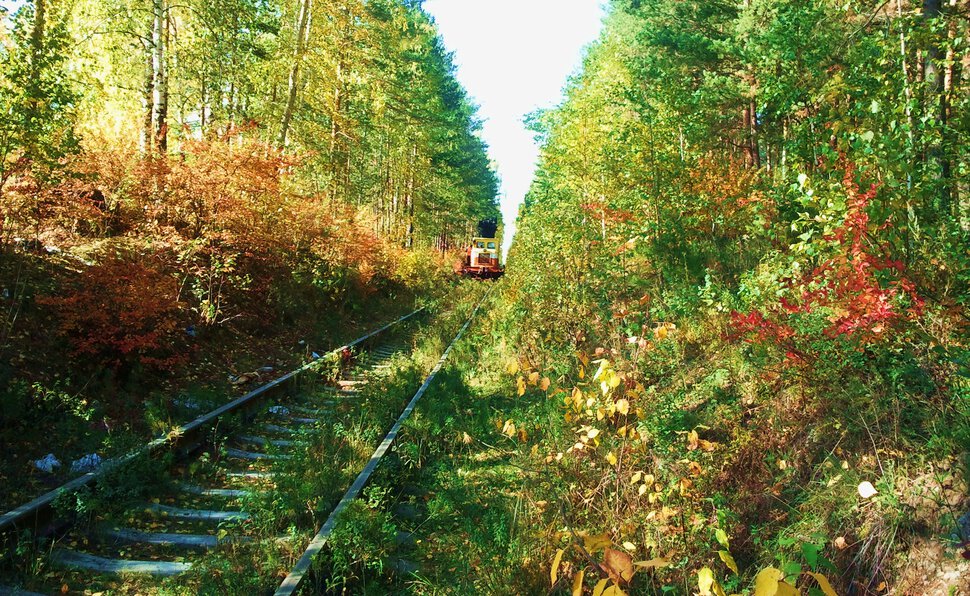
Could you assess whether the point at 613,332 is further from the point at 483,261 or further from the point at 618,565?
the point at 483,261

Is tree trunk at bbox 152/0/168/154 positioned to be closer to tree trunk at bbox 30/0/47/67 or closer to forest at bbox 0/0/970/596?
forest at bbox 0/0/970/596

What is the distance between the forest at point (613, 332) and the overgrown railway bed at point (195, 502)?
0.19m

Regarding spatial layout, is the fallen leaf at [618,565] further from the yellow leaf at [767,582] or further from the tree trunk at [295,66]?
the tree trunk at [295,66]

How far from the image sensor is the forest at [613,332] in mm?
3758

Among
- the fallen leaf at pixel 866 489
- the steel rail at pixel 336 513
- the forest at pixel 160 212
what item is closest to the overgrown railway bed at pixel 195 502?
the steel rail at pixel 336 513

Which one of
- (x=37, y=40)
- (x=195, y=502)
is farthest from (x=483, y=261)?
(x=195, y=502)

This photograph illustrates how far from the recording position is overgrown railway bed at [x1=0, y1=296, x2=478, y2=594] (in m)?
4.09

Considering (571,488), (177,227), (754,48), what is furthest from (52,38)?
(754,48)

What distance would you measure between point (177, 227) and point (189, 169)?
1.10m

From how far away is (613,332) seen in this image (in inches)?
320

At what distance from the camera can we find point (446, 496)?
516 centimetres

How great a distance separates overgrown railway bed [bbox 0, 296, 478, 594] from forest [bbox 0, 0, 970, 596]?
0.63 feet

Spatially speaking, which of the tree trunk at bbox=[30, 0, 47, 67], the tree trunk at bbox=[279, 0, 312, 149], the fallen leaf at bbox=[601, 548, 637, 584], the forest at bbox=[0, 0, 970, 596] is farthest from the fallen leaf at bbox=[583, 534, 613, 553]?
the tree trunk at bbox=[279, 0, 312, 149]

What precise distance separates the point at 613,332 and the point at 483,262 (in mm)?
30726
